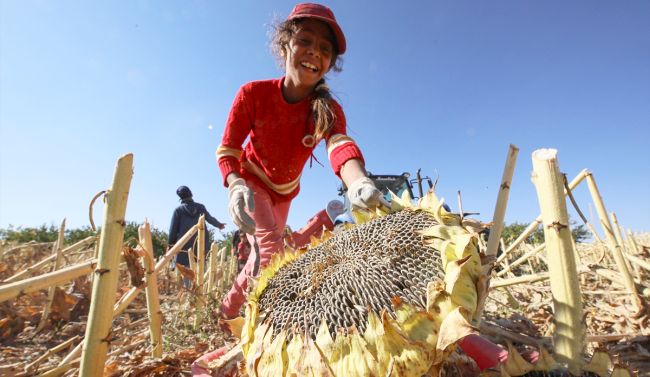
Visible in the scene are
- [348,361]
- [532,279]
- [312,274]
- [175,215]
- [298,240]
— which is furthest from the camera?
[175,215]

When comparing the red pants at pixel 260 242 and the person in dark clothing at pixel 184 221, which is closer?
the red pants at pixel 260 242

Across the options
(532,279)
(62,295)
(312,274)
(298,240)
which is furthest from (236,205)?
(62,295)

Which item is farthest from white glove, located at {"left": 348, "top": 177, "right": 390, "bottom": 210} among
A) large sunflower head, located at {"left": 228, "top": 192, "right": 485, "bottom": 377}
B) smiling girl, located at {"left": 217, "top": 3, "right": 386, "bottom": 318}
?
smiling girl, located at {"left": 217, "top": 3, "right": 386, "bottom": 318}

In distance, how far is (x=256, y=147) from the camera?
347 cm

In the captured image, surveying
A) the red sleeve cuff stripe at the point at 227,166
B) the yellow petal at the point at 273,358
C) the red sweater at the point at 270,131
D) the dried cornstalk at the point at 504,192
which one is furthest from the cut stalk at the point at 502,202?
the red sleeve cuff stripe at the point at 227,166

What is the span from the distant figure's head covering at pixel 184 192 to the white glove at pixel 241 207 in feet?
20.2

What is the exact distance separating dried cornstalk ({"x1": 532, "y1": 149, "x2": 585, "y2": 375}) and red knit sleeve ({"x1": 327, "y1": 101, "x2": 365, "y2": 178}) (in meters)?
1.66

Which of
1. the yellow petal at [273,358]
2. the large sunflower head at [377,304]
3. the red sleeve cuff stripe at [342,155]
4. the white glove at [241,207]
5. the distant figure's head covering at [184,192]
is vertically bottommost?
the yellow petal at [273,358]

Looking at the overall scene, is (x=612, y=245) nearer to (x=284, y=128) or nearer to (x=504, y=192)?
(x=504, y=192)

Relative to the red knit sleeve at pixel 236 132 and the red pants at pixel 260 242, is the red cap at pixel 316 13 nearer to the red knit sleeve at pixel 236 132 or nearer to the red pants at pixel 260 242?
the red knit sleeve at pixel 236 132

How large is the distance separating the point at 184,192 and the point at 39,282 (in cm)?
727

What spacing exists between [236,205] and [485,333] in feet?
6.03

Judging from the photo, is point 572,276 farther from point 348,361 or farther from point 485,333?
point 485,333

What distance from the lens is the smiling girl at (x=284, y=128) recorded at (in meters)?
3.11
